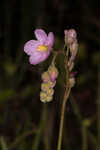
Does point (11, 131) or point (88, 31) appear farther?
point (88, 31)

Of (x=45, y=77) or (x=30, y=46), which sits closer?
(x=45, y=77)

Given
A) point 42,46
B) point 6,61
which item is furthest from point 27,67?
point 42,46

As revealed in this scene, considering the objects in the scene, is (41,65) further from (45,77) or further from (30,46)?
(45,77)

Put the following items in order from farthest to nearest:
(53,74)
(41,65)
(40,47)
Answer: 1. (41,65)
2. (40,47)
3. (53,74)

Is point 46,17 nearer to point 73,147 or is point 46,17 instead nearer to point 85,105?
point 85,105

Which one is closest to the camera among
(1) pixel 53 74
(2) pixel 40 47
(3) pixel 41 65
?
(1) pixel 53 74

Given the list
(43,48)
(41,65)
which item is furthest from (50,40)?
(41,65)
